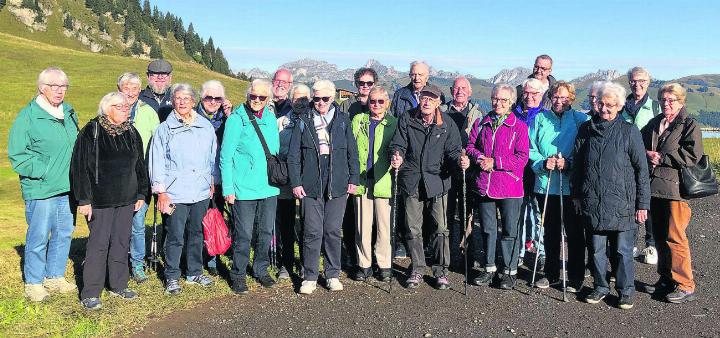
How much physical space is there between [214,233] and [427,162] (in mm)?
2918

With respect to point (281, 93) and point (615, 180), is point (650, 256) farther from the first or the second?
point (281, 93)

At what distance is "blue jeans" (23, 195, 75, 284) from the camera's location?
21.6ft

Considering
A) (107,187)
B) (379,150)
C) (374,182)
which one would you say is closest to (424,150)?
(379,150)

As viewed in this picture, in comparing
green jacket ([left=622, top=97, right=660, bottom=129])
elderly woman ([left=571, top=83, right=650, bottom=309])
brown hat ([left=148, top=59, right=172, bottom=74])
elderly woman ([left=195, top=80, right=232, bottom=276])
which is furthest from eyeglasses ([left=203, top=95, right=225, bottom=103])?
green jacket ([left=622, top=97, right=660, bottom=129])

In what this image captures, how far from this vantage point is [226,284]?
7.45m

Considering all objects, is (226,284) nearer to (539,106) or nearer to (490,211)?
(490,211)

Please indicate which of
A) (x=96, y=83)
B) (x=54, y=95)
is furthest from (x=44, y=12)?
(x=54, y=95)

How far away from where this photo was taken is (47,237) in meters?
6.72

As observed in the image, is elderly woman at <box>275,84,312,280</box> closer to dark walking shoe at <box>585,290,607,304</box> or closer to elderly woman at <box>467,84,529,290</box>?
elderly woman at <box>467,84,529,290</box>

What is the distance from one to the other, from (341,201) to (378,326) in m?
1.86

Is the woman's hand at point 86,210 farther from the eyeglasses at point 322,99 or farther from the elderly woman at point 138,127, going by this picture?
the eyeglasses at point 322,99

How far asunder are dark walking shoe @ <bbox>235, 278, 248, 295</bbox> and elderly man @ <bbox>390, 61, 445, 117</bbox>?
3.45 m

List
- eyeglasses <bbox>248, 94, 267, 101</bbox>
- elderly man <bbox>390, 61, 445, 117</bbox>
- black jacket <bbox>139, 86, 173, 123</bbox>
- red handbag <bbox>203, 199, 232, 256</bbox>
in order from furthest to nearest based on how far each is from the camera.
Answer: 1. elderly man <bbox>390, 61, 445, 117</bbox>
2. black jacket <bbox>139, 86, 173, 123</bbox>
3. red handbag <bbox>203, 199, 232, 256</bbox>
4. eyeglasses <bbox>248, 94, 267, 101</bbox>

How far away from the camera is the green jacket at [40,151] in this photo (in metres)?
6.33
